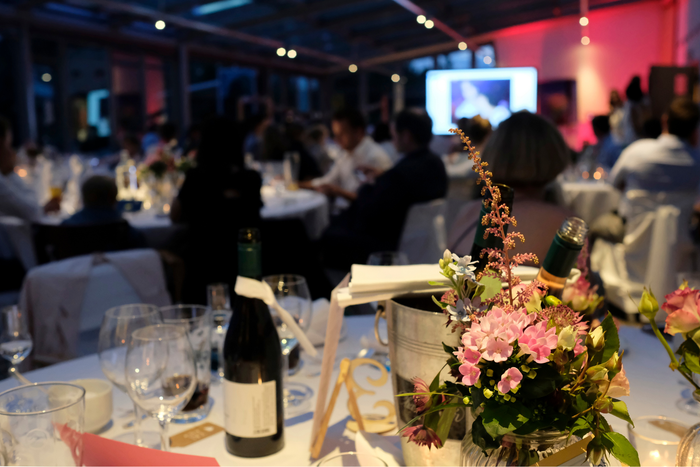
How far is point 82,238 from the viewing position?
2.67 m

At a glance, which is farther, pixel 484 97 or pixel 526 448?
pixel 484 97

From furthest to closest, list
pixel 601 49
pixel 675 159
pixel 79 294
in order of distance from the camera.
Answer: pixel 601 49
pixel 675 159
pixel 79 294

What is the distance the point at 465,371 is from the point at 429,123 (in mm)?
3655

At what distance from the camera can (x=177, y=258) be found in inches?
119

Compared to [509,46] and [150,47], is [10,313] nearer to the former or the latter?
[150,47]

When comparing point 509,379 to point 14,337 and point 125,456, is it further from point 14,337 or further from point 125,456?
point 14,337

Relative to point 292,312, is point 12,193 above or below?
above

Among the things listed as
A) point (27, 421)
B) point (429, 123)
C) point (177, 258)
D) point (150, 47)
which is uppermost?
point (150, 47)

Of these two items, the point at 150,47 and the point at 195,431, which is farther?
the point at 150,47

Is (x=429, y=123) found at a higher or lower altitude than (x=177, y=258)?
higher

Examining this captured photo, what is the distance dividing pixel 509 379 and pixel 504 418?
0.12 ft

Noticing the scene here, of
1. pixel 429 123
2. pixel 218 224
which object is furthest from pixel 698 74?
pixel 218 224

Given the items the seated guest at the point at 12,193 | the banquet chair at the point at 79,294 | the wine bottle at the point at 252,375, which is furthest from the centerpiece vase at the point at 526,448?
the seated guest at the point at 12,193

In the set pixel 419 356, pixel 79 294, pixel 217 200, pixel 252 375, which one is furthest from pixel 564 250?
pixel 217 200
